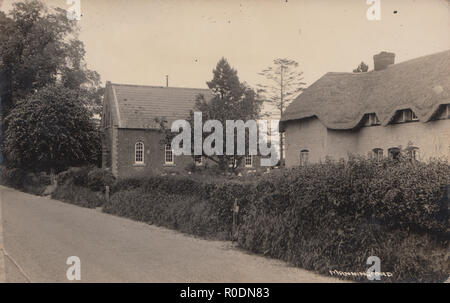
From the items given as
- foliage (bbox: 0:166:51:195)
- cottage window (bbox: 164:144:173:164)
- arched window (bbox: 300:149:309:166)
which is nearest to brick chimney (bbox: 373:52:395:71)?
arched window (bbox: 300:149:309:166)

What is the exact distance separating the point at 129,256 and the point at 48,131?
23.8 metres

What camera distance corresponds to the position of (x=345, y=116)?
2609 cm

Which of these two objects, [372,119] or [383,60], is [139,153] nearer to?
[372,119]

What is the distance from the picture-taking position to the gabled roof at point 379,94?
20.8 metres

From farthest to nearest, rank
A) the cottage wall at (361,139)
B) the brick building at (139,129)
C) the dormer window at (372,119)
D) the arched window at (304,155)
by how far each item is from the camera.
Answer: the brick building at (139,129) → the arched window at (304,155) → the dormer window at (372,119) → the cottage wall at (361,139)

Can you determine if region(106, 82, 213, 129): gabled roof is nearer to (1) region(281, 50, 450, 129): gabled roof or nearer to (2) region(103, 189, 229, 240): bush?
(1) region(281, 50, 450, 129): gabled roof

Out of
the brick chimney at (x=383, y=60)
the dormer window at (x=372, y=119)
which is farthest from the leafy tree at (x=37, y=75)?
the brick chimney at (x=383, y=60)

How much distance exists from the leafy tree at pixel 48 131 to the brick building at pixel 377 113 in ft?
49.2

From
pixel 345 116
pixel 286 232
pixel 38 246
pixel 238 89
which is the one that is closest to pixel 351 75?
pixel 345 116

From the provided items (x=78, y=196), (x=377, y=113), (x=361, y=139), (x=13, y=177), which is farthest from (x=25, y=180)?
(x=377, y=113)

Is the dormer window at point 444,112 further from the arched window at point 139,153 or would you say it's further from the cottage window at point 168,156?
the arched window at point 139,153
